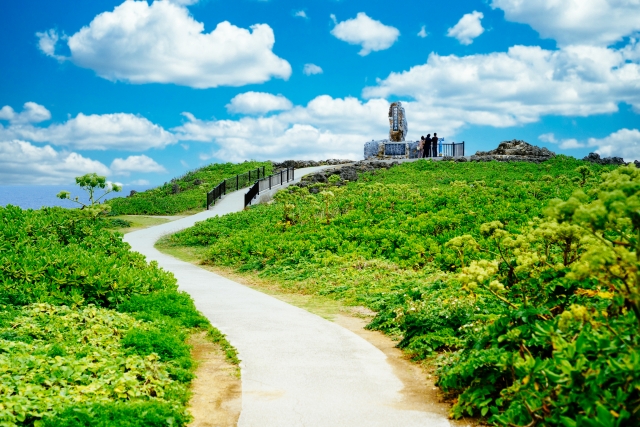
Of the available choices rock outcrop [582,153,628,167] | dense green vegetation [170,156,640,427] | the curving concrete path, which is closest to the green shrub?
the curving concrete path

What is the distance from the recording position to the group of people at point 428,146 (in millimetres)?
43094

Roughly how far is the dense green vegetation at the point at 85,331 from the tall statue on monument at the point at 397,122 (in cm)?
3586

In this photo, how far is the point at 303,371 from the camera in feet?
22.3

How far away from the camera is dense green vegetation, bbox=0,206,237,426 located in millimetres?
5176

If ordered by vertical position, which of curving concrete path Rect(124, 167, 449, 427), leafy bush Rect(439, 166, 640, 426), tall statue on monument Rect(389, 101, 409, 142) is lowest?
curving concrete path Rect(124, 167, 449, 427)

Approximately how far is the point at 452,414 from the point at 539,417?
1.38m

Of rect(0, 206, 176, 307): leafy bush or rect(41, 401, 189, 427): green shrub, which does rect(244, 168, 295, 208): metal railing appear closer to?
rect(0, 206, 176, 307): leafy bush

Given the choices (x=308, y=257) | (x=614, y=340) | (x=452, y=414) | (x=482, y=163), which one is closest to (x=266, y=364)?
(x=452, y=414)

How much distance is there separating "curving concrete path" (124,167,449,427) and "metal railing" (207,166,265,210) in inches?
809

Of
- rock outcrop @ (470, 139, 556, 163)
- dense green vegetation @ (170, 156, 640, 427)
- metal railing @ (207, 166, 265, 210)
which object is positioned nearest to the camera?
dense green vegetation @ (170, 156, 640, 427)

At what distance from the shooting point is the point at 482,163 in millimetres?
35250

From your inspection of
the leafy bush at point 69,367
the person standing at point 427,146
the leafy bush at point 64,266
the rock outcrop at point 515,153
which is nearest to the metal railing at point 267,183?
the person standing at point 427,146

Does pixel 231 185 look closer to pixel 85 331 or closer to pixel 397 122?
pixel 397 122

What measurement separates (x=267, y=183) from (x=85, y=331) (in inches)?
1046
